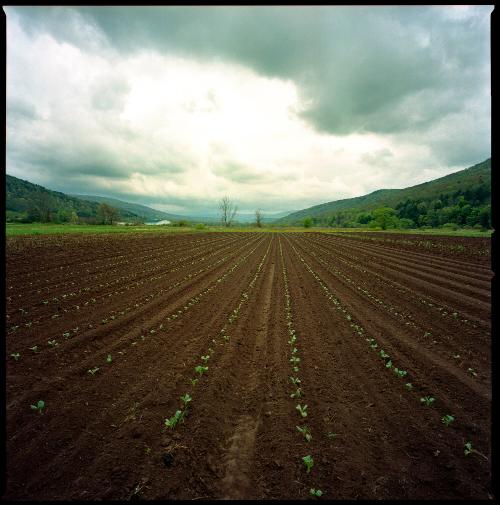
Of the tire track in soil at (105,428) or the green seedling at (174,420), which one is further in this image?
the green seedling at (174,420)

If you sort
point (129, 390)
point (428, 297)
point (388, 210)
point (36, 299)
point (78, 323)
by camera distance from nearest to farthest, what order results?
1. point (129, 390)
2. point (78, 323)
3. point (36, 299)
4. point (428, 297)
5. point (388, 210)

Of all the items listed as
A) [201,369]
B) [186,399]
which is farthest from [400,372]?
[186,399]

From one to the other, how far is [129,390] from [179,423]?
156cm

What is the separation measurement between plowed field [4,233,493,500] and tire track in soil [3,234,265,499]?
0.9 inches

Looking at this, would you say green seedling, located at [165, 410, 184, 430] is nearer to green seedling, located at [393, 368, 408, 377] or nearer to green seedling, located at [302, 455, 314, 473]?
green seedling, located at [302, 455, 314, 473]

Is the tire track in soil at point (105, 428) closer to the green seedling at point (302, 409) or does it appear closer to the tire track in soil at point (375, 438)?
the green seedling at point (302, 409)

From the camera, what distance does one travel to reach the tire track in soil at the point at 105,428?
3.37 m

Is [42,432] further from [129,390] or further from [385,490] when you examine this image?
[385,490]

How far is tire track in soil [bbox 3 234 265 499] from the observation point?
3373mm

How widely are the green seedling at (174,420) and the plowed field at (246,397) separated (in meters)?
0.02

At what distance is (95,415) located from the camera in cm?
454

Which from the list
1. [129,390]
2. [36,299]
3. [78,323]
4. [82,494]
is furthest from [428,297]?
[36,299]

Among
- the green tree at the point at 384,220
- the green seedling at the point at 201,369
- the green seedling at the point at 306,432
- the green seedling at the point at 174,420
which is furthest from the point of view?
the green tree at the point at 384,220

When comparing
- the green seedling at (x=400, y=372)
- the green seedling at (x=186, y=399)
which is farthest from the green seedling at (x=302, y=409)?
the green seedling at (x=400, y=372)
